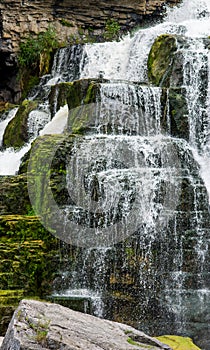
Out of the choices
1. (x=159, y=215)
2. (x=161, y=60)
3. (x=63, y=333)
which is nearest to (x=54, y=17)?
(x=161, y=60)

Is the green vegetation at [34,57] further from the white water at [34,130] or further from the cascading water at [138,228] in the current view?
the cascading water at [138,228]

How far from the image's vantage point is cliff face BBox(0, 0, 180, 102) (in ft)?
66.8

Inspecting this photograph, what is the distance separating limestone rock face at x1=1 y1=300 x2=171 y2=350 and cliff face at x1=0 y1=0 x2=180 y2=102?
17635 mm

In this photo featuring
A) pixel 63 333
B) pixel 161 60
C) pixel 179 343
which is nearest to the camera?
pixel 63 333

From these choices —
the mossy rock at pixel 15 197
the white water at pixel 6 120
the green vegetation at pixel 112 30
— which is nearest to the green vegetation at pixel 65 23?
the green vegetation at pixel 112 30

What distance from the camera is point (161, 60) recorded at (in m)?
15.1

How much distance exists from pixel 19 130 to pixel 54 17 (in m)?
8.08

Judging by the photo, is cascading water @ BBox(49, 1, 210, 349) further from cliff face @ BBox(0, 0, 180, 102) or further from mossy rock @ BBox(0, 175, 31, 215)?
cliff face @ BBox(0, 0, 180, 102)

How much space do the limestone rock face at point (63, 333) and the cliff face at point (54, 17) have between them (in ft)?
57.9

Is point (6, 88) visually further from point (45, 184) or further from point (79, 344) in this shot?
point (79, 344)

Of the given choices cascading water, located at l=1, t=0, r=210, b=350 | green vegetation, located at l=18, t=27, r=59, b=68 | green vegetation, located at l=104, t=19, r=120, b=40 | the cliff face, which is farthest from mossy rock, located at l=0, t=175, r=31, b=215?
green vegetation, located at l=104, t=19, r=120, b=40

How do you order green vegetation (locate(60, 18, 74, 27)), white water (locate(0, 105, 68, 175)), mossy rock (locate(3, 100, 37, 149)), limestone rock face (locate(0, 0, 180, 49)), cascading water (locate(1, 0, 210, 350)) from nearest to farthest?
1. cascading water (locate(1, 0, 210, 350))
2. white water (locate(0, 105, 68, 175))
3. mossy rock (locate(3, 100, 37, 149))
4. limestone rock face (locate(0, 0, 180, 49))
5. green vegetation (locate(60, 18, 74, 27))

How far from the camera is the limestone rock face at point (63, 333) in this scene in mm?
3439

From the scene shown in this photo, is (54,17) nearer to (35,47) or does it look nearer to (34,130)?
(35,47)
